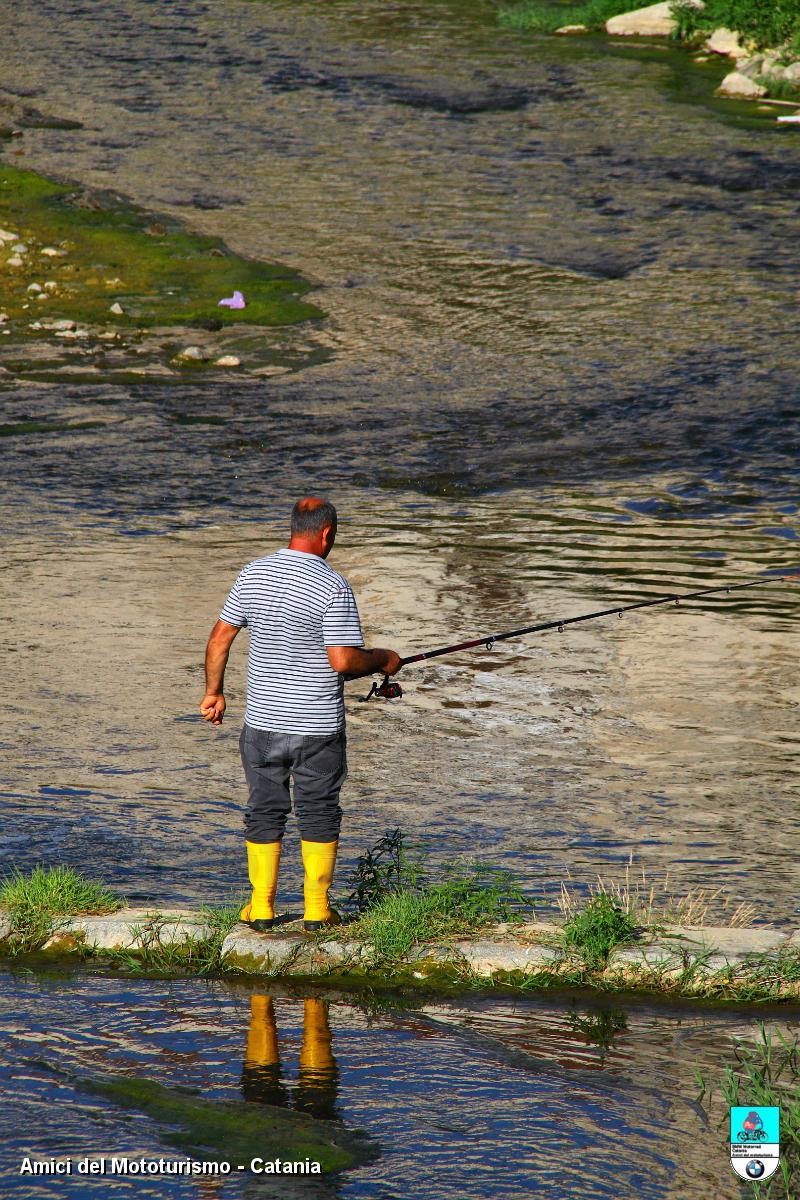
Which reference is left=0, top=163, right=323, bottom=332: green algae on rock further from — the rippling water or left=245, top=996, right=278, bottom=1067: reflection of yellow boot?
left=245, top=996, right=278, bottom=1067: reflection of yellow boot

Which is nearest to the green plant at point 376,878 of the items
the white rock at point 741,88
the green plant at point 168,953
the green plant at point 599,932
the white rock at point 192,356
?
the green plant at point 168,953

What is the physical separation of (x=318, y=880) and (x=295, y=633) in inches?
34.0

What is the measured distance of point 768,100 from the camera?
951 inches

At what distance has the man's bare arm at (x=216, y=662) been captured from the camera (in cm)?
575

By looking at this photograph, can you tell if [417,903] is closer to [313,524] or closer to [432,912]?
[432,912]

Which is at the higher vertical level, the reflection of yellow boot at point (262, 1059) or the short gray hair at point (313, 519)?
the short gray hair at point (313, 519)

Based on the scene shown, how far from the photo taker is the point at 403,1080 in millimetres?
4750

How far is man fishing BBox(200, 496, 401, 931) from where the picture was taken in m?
5.60

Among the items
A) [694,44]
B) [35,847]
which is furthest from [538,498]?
[694,44]

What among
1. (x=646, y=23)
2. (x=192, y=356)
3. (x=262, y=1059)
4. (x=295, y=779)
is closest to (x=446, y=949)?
(x=295, y=779)

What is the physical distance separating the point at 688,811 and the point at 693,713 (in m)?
1.27

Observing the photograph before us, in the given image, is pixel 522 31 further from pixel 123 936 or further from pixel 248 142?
pixel 123 936

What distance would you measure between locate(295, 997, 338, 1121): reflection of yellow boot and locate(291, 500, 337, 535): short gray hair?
1.58 m

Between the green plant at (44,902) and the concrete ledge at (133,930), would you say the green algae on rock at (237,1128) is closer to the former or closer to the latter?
the concrete ledge at (133,930)
